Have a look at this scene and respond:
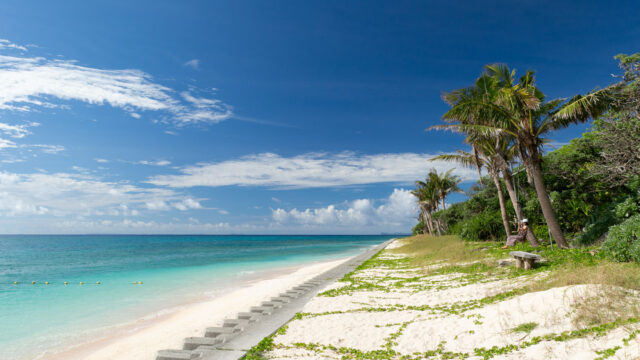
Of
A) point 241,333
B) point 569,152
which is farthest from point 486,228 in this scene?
point 241,333

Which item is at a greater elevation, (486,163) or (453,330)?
(486,163)

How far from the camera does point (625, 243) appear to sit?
8.61 metres

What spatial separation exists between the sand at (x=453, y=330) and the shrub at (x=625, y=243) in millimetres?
2027

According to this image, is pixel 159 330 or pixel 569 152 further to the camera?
pixel 569 152

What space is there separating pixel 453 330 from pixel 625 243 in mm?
6405

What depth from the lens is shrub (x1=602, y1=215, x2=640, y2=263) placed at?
26.6 ft

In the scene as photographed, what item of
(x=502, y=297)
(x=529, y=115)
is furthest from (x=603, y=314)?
(x=529, y=115)

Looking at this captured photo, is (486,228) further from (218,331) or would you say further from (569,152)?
(218,331)

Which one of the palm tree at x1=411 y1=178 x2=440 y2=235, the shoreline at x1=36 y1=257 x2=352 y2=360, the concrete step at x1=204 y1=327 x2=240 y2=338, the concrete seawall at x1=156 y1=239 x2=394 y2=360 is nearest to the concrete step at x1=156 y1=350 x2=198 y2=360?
the concrete seawall at x1=156 y1=239 x2=394 y2=360

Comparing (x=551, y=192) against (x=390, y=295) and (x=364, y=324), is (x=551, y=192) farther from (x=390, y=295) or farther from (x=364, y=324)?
(x=364, y=324)

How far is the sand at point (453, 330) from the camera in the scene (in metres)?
4.36

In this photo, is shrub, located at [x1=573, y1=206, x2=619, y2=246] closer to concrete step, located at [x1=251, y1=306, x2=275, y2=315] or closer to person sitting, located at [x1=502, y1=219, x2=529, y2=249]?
person sitting, located at [x1=502, y1=219, x2=529, y2=249]

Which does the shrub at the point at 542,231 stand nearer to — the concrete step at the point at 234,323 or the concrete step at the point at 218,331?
the concrete step at the point at 234,323

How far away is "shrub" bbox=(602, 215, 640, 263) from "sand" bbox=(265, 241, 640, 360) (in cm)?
203
